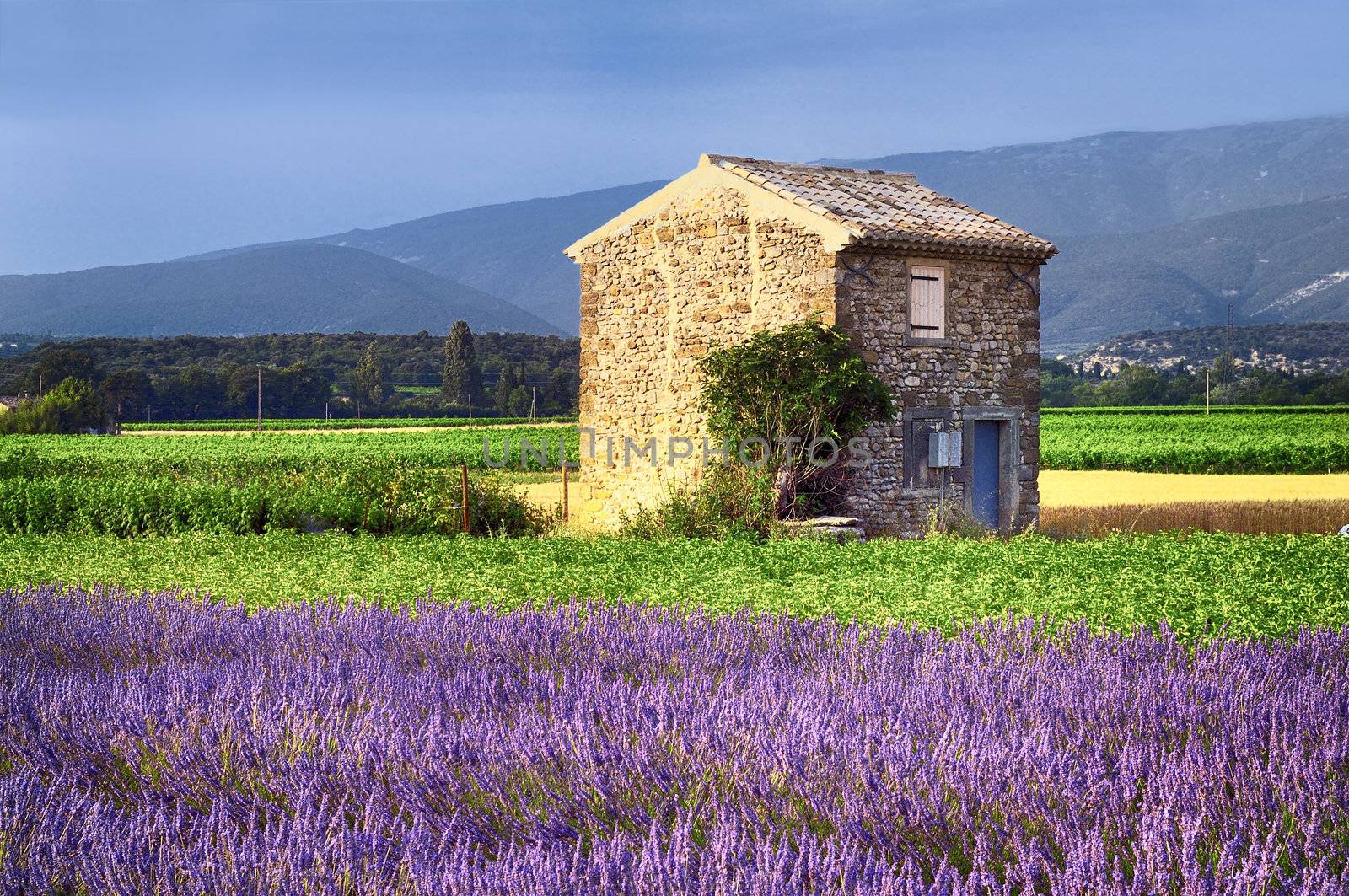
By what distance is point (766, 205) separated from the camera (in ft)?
52.6

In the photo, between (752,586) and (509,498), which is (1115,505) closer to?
(509,498)

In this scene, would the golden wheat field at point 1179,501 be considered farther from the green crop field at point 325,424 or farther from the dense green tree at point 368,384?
the dense green tree at point 368,384

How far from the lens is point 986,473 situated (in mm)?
16781

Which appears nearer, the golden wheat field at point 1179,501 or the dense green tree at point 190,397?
the golden wheat field at point 1179,501

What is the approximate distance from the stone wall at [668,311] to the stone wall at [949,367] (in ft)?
1.93

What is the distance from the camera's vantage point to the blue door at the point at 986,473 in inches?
657

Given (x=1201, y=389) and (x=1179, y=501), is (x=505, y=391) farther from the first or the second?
(x=1179, y=501)

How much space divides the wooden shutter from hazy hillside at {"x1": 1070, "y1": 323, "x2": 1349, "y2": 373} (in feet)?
Answer: 250

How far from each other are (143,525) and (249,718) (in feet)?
38.3

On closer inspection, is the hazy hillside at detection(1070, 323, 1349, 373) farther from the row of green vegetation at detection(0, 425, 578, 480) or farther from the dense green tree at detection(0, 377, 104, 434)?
the dense green tree at detection(0, 377, 104, 434)

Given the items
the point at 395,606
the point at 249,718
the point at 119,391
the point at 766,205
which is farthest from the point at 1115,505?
the point at 119,391

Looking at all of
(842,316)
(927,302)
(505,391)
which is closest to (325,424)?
(505,391)

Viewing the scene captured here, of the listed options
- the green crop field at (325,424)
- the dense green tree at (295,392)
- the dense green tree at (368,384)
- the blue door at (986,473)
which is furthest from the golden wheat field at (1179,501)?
the dense green tree at (368,384)

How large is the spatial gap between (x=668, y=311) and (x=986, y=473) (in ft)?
14.0
